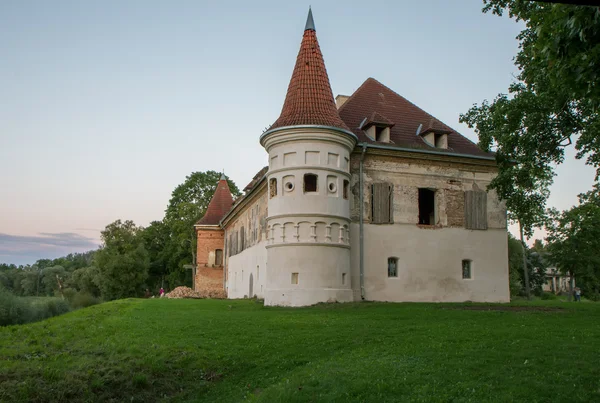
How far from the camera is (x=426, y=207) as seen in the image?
90.9 feet

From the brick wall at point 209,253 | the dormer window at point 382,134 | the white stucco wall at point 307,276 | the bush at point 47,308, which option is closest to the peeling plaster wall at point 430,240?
the dormer window at point 382,134

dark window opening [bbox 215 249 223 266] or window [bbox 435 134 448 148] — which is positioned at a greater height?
window [bbox 435 134 448 148]

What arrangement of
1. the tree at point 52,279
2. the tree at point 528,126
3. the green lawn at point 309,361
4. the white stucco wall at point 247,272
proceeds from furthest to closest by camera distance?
1. the tree at point 52,279
2. the white stucco wall at point 247,272
3. the tree at point 528,126
4. the green lawn at point 309,361

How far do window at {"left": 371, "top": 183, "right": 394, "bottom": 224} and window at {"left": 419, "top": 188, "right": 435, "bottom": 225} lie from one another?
9.64ft

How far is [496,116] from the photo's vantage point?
16609 mm

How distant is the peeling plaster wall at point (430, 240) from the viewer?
23.8m

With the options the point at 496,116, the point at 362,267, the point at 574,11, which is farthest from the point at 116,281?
the point at 574,11

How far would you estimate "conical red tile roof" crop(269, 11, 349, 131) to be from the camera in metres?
22.4

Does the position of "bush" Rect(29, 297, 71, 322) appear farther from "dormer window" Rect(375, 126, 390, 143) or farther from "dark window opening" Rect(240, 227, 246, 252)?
"dormer window" Rect(375, 126, 390, 143)

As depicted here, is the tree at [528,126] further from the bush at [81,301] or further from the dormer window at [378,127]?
the bush at [81,301]

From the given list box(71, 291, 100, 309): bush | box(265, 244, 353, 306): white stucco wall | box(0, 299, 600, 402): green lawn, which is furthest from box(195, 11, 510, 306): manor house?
box(71, 291, 100, 309): bush

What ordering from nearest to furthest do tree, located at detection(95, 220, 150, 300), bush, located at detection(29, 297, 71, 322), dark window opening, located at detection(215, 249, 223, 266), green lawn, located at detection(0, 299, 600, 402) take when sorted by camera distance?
green lawn, located at detection(0, 299, 600, 402) → bush, located at detection(29, 297, 71, 322) → dark window opening, located at detection(215, 249, 223, 266) → tree, located at detection(95, 220, 150, 300)

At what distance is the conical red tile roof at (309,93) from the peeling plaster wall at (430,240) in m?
2.64

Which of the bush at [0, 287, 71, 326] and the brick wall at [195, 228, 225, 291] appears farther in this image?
the brick wall at [195, 228, 225, 291]
